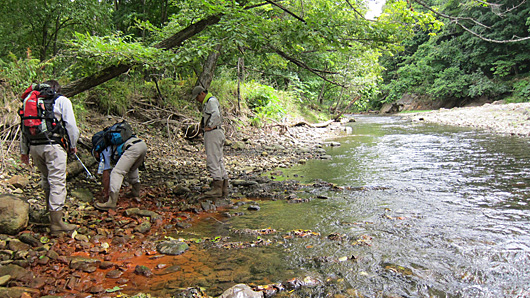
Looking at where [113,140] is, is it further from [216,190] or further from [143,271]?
[143,271]

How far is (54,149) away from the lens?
3809mm

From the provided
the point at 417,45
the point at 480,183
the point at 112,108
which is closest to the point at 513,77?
the point at 417,45

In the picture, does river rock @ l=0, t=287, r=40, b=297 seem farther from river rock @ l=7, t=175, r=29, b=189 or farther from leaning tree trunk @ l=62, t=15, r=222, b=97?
leaning tree trunk @ l=62, t=15, r=222, b=97

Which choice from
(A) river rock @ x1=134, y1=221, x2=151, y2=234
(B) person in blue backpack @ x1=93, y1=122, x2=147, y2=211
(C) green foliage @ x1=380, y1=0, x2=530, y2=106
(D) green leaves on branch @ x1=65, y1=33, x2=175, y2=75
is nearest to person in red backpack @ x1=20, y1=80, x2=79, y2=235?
(A) river rock @ x1=134, y1=221, x2=151, y2=234

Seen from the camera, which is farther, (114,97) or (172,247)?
(114,97)

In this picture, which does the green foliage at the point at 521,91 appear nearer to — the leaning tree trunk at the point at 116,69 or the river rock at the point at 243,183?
the river rock at the point at 243,183

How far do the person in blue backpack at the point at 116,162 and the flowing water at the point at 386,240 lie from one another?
1440 millimetres

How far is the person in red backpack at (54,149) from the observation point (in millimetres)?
3760

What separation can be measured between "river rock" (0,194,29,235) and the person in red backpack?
28 cm

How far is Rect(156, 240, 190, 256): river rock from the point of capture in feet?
11.8

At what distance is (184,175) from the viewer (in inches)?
285

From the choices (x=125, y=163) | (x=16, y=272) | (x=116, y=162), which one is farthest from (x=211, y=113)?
(x=16, y=272)

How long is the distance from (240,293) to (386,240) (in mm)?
2070

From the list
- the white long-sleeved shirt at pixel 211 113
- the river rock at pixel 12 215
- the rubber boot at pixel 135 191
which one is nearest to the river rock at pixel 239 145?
the white long-sleeved shirt at pixel 211 113
